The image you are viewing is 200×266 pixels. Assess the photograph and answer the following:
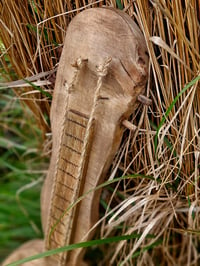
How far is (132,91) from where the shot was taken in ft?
1.96

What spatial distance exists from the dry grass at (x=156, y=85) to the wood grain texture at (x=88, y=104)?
3cm

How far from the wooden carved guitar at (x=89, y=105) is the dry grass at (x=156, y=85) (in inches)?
1.2

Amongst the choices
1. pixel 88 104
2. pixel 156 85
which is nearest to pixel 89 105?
pixel 88 104

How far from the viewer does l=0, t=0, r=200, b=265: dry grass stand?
567 millimetres

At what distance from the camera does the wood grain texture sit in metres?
0.58

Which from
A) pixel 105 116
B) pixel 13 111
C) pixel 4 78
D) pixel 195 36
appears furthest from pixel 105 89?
pixel 13 111

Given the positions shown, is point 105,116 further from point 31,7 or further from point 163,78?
point 31,7

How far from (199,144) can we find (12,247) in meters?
0.76

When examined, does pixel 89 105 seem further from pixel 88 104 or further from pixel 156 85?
pixel 156 85

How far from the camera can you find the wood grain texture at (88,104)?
584 mm

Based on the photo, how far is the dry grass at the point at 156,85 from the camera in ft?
1.86

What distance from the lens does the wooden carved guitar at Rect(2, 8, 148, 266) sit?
58 cm

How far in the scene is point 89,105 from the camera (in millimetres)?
657

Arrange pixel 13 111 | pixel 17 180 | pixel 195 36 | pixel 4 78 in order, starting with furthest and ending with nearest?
pixel 17 180 < pixel 13 111 < pixel 4 78 < pixel 195 36
